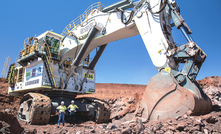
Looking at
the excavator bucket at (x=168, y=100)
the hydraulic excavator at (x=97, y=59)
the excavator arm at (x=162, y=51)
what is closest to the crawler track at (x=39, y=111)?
the hydraulic excavator at (x=97, y=59)

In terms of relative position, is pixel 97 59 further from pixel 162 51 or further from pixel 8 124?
pixel 8 124

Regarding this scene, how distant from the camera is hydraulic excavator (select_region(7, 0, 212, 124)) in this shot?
16.4 feet

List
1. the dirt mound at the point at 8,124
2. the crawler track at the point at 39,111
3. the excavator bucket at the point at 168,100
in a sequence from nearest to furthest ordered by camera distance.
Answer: the dirt mound at the point at 8,124 → the excavator bucket at the point at 168,100 → the crawler track at the point at 39,111

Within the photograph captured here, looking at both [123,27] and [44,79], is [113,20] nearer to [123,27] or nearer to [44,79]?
[123,27]

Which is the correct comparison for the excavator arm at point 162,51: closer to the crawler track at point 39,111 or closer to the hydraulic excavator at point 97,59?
the hydraulic excavator at point 97,59

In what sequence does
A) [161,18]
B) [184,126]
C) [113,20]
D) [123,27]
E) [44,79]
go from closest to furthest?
[184,126], [161,18], [123,27], [113,20], [44,79]

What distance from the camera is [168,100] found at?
4.89m

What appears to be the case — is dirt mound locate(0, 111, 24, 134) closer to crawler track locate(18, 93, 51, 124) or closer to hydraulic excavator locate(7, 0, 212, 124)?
hydraulic excavator locate(7, 0, 212, 124)

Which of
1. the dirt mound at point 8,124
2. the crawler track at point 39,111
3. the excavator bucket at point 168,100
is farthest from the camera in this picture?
the crawler track at point 39,111

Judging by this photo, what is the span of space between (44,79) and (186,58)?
24.1ft

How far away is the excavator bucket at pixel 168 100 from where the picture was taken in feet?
15.2

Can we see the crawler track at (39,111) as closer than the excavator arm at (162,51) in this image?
No

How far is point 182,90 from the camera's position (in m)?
4.79

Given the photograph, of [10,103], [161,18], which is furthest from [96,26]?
[10,103]
